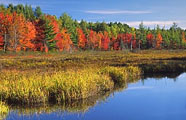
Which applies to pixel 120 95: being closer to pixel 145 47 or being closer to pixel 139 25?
pixel 145 47

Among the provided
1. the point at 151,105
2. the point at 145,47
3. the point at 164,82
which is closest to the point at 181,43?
the point at 145,47

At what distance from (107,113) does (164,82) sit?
10830 millimetres

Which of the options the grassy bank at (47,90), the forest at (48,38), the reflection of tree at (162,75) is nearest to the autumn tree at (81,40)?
the forest at (48,38)

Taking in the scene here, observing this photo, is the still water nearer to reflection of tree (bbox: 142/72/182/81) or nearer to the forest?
reflection of tree (bbox: 142/72/182/81)

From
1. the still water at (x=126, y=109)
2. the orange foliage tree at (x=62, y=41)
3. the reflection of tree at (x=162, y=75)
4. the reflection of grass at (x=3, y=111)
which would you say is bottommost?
the still water at (x=126, y=109)

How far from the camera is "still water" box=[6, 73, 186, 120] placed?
43.8 feet

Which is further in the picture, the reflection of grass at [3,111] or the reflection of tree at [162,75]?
the reflection of tree at [162,75]

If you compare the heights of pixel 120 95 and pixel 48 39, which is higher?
pixel 48 39

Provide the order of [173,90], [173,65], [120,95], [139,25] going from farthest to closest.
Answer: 1. [139,25]
2. [173,65]
3. [173,90]
4. [120,95]

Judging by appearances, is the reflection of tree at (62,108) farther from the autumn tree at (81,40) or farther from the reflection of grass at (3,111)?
the autumn tree at (81,40)

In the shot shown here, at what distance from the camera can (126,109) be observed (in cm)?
1504

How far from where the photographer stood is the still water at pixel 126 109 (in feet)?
43.8

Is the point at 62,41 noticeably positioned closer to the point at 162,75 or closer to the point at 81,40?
the point at 81,40

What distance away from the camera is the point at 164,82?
23469 millimetres
